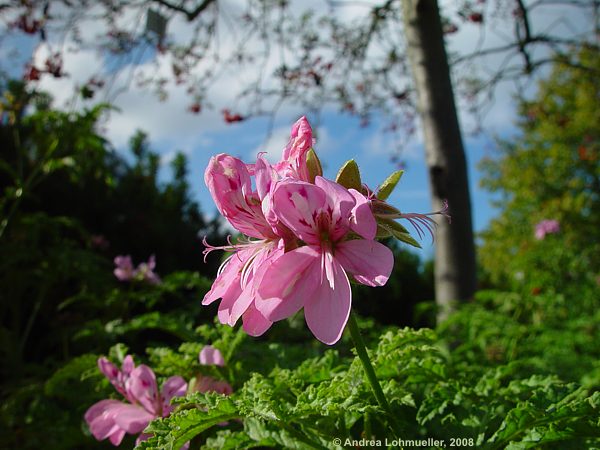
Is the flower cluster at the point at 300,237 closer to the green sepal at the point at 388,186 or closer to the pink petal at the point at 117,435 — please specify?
the green sepal at the point at 388,186

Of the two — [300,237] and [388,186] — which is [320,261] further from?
[388,186]

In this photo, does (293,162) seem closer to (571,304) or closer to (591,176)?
(571,304)

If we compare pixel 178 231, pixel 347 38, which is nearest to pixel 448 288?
pixel 347 38

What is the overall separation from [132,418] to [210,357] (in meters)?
0.23

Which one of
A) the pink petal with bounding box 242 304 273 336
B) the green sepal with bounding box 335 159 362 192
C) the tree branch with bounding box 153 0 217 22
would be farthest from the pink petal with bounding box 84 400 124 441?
the tree branch with bounding box 153 0 217 22

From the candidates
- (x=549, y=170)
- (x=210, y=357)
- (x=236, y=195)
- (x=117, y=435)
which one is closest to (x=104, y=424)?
(x=117, y=435)

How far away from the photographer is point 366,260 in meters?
0.85

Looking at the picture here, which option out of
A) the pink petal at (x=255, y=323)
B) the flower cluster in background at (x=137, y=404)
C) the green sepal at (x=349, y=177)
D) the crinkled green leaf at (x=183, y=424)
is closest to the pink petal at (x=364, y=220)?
the green sepal at (x=349, y=177)

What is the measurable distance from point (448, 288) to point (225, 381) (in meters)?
2.72

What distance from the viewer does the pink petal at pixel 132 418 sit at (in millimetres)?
1254

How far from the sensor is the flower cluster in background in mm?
1272

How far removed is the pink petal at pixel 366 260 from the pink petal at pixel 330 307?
0.02 metres

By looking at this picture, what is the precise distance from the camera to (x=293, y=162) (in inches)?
38.7

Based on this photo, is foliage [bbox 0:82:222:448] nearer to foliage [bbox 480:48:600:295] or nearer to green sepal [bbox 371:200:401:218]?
green sepal [bbox 371:200:401:218]
